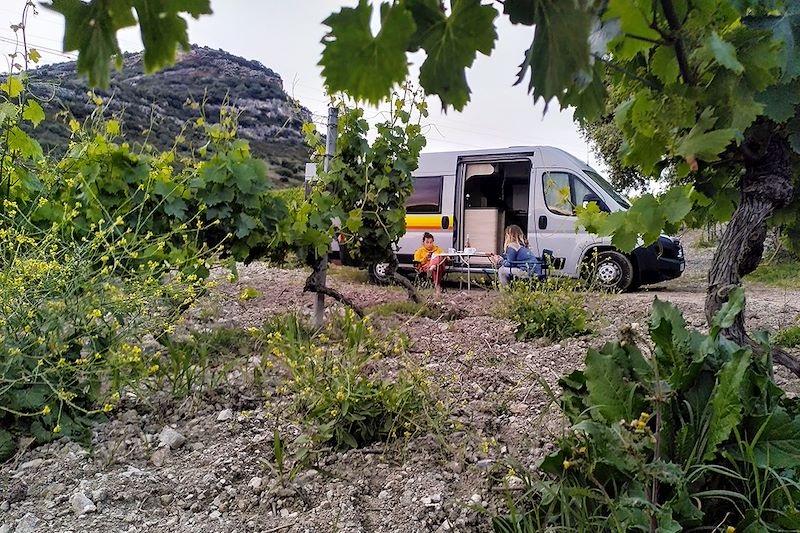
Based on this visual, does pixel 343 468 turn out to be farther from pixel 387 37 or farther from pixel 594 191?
pixel 594 191

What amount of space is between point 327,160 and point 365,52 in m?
4.22

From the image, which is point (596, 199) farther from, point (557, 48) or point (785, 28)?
point (557, 48)

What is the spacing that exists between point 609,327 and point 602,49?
3.67 metres

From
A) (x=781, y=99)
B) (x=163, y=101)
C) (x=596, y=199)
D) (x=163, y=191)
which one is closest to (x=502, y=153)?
(x=596, y=199)

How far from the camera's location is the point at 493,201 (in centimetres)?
1088

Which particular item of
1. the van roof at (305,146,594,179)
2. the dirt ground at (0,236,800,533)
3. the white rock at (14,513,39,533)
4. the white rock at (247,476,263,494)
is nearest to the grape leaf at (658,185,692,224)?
the dirt ground at (0,236,800,533)

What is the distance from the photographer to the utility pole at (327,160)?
4250mm

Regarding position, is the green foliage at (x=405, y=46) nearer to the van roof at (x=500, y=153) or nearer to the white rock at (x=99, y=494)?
the white rock at (x=99, y=494)

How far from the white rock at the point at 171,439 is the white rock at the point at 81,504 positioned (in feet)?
1.41

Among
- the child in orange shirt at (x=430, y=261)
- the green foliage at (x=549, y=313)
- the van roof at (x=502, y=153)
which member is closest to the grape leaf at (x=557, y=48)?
the green foliage at (x=549, y=313)

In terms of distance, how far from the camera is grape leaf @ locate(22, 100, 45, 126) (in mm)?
2795

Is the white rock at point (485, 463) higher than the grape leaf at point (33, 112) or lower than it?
lower

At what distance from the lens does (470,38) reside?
661mm

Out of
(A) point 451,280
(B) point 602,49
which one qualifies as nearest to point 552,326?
(B) point 602,49
